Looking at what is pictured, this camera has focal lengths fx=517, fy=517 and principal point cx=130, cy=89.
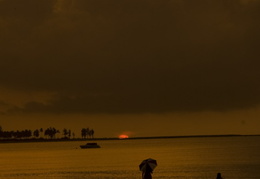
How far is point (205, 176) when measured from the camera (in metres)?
87.9

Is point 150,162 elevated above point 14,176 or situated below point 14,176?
below

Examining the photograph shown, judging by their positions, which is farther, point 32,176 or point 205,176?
point 32,176

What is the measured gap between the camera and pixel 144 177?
32.6 meters

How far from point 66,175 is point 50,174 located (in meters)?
4.57

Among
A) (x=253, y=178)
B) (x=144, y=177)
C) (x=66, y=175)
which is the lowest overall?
(x=144, y=177)

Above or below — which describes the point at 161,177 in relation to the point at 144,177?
above

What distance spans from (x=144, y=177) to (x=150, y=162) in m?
1.07

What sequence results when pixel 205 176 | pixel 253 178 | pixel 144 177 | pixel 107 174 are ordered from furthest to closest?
1. pixel 107 174
2. pixel 205 176
3. pixel 253 178
4. pixel 144 177

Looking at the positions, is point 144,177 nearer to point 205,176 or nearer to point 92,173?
point 205,176

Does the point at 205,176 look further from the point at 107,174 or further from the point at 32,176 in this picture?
the point at 32,176

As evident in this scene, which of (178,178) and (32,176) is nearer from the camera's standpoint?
(178,178)

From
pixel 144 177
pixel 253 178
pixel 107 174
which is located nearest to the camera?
pixel 144 177

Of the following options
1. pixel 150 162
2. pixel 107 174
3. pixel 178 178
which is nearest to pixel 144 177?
pixel 150 162

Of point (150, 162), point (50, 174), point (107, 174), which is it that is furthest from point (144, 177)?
point (50, 174)
